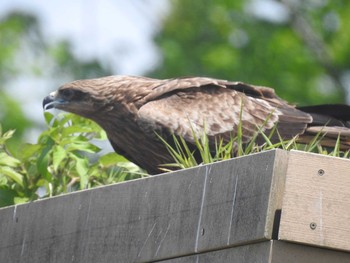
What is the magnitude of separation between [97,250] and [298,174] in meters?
1.44

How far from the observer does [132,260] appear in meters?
6.88

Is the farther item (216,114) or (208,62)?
(208,62)

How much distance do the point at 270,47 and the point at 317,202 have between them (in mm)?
18528

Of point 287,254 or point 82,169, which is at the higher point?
point 287,254

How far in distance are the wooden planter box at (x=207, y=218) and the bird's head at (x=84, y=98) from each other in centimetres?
220

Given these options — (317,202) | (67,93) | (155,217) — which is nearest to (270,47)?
(67,93)

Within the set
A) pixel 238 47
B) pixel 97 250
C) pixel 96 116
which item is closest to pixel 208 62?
pixel 238 47

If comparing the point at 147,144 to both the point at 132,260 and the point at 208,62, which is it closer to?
the point at 132,260

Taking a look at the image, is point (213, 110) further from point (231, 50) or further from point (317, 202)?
point (231, 50)

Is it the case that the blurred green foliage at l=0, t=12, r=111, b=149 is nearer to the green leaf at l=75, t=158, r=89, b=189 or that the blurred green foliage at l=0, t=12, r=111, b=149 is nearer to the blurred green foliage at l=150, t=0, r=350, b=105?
the blurred green foliage at l=150, t=0, r=350, b=105

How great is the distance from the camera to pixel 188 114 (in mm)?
9367

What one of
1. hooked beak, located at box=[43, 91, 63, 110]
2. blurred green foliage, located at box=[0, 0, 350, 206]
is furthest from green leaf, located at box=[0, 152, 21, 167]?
blurred green foliage, located at box=[0, 0, 350, 206]

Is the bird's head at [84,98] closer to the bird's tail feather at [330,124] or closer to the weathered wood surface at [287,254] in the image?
the bird's tail feather at [330,124]

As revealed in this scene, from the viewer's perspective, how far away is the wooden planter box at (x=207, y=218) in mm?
6039
